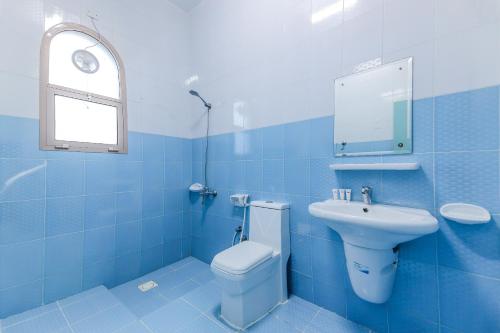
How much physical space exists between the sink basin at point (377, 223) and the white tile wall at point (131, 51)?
5.96 ft

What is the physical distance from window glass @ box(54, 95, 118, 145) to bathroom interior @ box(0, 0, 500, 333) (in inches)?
0.4

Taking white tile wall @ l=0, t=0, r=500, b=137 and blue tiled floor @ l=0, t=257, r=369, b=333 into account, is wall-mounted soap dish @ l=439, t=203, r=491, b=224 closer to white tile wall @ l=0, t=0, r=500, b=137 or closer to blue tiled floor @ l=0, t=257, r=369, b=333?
white tile wall @ l=0, t=0, r=500, b=137

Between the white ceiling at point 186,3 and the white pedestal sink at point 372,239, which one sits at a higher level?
the white ceiling at point 186,3

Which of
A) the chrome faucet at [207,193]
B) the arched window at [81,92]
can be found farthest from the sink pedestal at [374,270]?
the arched window at [81,92]

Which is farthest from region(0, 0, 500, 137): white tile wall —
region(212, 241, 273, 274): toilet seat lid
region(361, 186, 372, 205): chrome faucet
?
region(212, 241, 273, 274): toilet seat lid

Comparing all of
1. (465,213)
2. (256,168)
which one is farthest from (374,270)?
(256,168)

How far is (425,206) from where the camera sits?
1.09 meters

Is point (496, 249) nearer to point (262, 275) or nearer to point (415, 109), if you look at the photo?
point (415, 109)

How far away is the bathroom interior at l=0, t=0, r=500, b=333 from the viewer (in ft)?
3.34

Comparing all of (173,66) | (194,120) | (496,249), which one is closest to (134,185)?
(194,120)

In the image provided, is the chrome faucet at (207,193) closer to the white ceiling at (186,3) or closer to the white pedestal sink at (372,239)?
the white pedestal sink at (372,239)

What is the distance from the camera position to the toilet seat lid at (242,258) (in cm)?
124

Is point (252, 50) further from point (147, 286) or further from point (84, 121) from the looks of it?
point (147, 286)

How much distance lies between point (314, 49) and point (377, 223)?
4.03 feet
